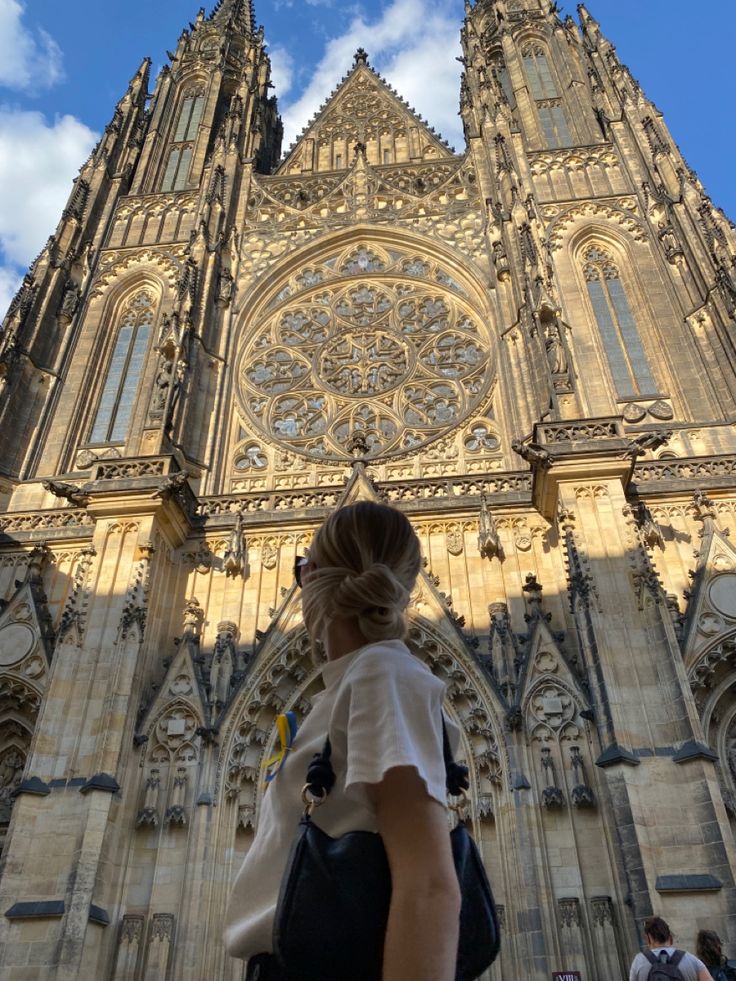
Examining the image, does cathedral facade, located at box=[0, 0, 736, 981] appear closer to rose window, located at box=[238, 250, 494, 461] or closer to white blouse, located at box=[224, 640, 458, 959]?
rose window, located at box=[238, 250, 494, 461]

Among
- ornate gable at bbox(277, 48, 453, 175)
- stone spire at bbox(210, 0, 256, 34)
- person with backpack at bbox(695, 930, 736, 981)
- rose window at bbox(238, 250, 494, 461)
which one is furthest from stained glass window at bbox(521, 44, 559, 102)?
person with backpack at bbox(695, 930, 736, 981)

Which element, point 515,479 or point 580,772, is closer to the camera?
point 580,772

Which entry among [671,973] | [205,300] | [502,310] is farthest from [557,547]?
[205,300]

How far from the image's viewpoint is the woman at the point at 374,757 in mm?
1173

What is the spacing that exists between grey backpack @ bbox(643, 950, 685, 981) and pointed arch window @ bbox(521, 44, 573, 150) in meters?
17.7

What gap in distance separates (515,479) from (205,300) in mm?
7563

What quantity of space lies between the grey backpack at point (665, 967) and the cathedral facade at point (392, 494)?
347 cm

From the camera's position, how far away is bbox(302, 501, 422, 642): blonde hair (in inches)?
60.1

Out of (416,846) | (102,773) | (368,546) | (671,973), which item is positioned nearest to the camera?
(416,846)

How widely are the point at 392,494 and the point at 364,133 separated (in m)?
13.4

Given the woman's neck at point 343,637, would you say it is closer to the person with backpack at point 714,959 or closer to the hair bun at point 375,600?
the hair bun at point 375,600

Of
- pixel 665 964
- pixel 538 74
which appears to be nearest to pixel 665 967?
pixel 665 964

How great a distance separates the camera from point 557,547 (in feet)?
36.6

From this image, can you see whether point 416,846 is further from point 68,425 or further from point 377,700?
point 68,425
